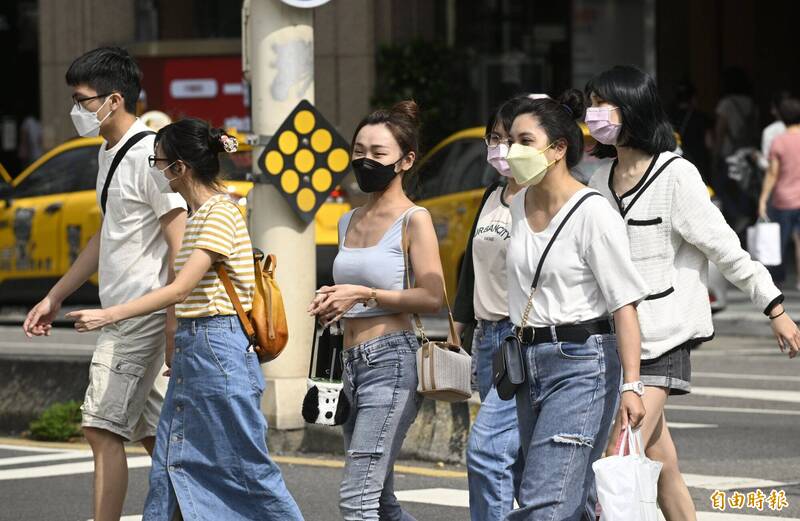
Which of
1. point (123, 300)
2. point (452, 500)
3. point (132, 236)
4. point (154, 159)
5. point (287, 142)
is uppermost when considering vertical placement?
point (287, 142)

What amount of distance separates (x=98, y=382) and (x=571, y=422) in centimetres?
205

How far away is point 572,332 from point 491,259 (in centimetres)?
147

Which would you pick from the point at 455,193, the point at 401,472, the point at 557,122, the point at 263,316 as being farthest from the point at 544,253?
the point at 455,193

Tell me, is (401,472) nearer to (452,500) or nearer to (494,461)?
(452,500)

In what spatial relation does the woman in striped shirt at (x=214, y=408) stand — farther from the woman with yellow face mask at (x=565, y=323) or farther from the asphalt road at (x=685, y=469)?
the asphalt road at (x=685, y=469)

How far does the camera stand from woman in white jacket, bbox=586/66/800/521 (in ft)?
19.1

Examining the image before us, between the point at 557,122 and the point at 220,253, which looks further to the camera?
the point at 220,253

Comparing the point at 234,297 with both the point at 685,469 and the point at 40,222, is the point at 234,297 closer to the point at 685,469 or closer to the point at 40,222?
the point at 685,469

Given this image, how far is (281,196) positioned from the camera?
9.57 meters

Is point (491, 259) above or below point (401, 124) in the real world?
below

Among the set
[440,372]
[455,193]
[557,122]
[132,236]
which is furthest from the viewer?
[455,193]

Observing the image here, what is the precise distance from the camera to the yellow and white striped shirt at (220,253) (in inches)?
237

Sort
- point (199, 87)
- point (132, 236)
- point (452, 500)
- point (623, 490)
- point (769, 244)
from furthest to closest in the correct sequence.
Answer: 1. point (199, 87)
2. point (769, 244)
3. point (452, 500)
4. point (132, 236)
5. point (623, 490)

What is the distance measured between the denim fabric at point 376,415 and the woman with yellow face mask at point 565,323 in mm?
505
